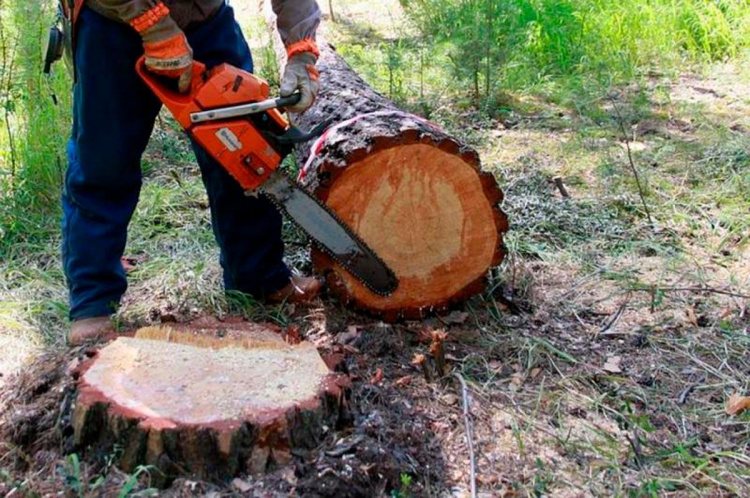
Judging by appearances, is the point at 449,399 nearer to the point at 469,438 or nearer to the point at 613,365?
the point at 469,438

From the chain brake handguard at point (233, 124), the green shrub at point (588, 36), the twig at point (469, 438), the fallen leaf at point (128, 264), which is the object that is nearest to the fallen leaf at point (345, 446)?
the twig at point (469, 438)

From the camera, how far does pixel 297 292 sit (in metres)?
3.28

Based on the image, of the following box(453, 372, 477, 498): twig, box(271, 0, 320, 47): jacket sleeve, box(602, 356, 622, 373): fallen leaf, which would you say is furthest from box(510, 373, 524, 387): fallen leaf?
box(271, 0, 320, 47): jacket sleeve

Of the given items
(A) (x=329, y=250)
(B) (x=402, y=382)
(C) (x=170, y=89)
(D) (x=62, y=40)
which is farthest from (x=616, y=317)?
(D) (x=62, y=40)

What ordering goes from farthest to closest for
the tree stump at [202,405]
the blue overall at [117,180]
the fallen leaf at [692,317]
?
the fallen leaf at [692,317]
the blue overall at [117,180]
the tree stump at [202,405]

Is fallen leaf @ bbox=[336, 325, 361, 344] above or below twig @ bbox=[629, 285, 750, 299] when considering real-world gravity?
above

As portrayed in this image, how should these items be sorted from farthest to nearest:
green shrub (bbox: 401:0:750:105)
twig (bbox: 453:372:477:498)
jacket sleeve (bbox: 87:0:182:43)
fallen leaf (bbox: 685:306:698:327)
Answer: green shrub (bbox: 401:0:750:105) < fallen leaf (bbox: 685:306:698:327) < jacket sleeve (bbox: 87:0:182:43) < twig (bbox: 453:372:477:498)

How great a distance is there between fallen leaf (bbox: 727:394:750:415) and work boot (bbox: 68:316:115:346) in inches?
84.1

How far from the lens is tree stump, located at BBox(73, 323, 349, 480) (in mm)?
2088

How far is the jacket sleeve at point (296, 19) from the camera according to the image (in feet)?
9.56

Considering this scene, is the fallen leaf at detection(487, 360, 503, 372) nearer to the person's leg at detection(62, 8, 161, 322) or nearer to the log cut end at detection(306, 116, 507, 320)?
the log cut end at detection(306, 116, 507, 320)

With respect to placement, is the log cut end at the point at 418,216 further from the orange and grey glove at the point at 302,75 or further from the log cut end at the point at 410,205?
the orange and grey glove at the point at 302,75

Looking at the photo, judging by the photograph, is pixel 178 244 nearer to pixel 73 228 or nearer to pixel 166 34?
pixel 73 228

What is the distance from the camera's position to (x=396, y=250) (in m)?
3.11
